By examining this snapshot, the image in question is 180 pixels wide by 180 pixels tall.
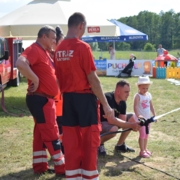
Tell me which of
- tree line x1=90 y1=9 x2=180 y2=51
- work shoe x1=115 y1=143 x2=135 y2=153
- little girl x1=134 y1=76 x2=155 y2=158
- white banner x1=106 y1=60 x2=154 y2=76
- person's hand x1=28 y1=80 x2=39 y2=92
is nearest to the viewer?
person's hand x1=28 y1=80 x2=39 y2=92

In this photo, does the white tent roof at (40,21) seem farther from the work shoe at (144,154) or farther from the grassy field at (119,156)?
the work shoe at (144,154)

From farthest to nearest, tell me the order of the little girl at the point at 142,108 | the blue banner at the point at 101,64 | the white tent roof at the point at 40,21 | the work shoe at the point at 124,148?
the blue banner at the point at 101,64 → the white tent roof at the point at 40,21 → the work shoe at the point at 124,148 → the little girl at the point at 142,108

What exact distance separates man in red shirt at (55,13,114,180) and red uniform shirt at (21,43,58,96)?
24.5 inches

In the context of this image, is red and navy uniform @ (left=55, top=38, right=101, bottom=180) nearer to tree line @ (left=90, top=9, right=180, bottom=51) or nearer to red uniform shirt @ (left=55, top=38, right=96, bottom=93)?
red uniform shirt @ (left=55, top=38, right=96, bottom=93)

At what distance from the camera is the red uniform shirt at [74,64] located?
395 centimetres

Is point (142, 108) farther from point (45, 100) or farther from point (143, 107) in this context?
point (45, 100)

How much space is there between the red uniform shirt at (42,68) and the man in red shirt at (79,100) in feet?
2.04

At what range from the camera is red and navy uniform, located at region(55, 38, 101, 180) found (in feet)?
13.1

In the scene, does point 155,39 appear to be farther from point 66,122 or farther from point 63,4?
point 66,122

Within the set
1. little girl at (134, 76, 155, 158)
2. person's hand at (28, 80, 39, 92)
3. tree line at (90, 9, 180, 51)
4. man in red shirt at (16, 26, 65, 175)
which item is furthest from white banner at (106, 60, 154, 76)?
tree line at (90, 9, 180, 51)

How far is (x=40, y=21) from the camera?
11344mm

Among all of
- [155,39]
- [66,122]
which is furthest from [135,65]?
[155,39]

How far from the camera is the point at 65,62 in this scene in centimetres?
406

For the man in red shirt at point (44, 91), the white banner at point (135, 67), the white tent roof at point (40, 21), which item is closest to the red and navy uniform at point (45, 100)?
the man in red shirt at point (44, 91)
